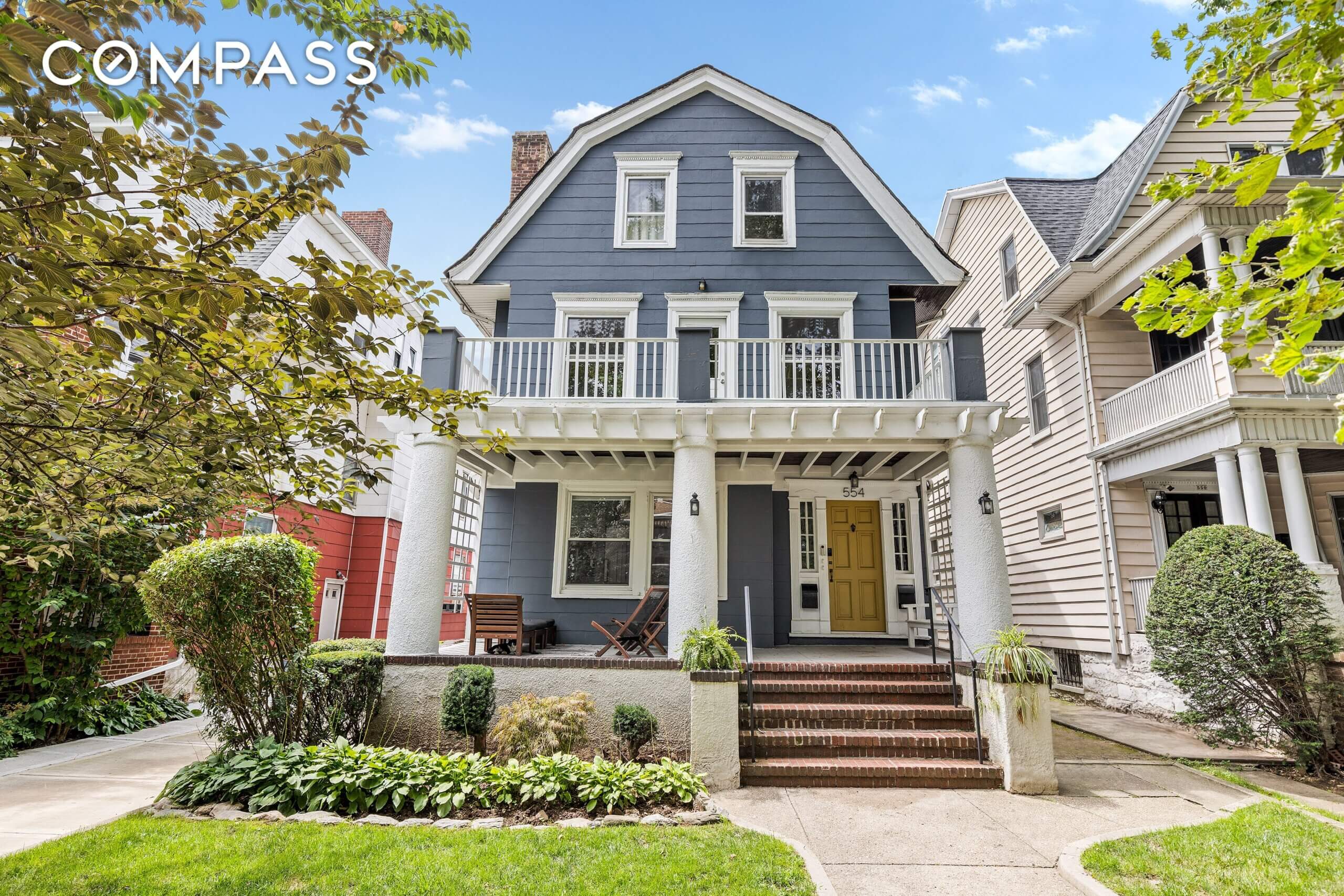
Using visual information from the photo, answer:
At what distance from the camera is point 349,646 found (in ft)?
28.0

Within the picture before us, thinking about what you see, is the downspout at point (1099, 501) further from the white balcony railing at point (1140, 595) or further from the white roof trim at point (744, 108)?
the white roof trim at point (744, 108)

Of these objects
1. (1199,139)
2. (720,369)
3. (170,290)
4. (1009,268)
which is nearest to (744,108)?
(720,369)

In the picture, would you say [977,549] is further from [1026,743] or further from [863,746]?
[863,746]

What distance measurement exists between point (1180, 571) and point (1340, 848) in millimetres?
3785

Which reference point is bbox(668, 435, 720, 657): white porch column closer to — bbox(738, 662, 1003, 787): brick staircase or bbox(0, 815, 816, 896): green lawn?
bbox(738, 662, 1003, 787): brick staircase

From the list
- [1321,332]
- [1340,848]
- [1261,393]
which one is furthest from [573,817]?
[1321,332]

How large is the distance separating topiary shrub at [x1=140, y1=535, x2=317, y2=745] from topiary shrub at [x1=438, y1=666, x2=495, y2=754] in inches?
52.0

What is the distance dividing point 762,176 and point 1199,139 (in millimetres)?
7061

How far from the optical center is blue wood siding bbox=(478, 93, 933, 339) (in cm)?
1108

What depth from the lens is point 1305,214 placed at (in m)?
2.42

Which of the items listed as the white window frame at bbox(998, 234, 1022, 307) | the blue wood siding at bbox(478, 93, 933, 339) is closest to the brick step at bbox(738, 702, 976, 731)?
the blue wood siding at bbox(478, 93, 933, 339)

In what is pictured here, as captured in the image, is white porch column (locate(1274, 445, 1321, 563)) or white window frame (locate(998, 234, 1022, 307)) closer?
white porch column (locate(1274, 445, 1321, 563))

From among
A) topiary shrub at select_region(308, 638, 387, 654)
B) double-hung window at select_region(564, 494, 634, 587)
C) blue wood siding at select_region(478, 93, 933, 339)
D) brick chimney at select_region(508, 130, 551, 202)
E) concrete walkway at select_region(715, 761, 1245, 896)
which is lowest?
concrete walkway at select_region(715, 761, 1245, 896)

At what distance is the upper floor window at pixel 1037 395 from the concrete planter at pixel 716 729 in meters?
9.19
